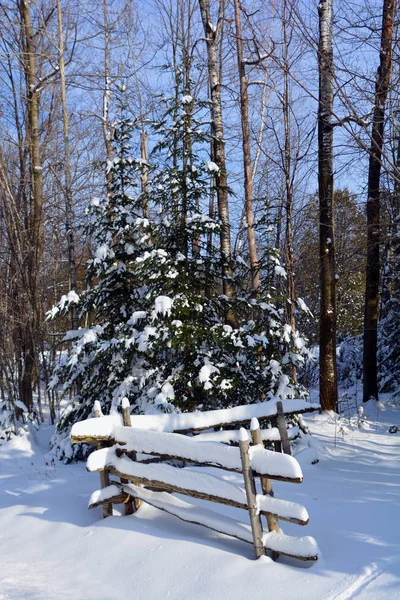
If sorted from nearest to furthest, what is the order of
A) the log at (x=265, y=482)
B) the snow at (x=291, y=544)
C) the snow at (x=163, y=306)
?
the snow at (x=291, y=544), the log at (x=265, y=482), the snow at (x=163, y=306)

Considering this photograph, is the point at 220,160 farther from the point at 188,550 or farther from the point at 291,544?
the point at 291,544

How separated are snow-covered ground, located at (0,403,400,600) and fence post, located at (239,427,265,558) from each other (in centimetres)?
14

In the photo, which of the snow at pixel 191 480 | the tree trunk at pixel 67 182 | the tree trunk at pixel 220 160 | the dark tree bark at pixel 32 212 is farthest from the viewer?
the tree trunk at pixel 67 182

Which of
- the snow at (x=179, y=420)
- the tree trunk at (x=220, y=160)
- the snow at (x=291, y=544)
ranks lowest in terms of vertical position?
the snow at (x=291, y=544)

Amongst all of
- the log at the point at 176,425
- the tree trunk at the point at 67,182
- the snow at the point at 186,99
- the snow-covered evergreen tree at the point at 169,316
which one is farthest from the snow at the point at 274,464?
the tree trunk at the point at 67,182

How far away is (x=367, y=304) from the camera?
528 inches

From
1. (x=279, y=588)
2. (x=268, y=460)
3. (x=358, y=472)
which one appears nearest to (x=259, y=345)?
(x=358, y=472)

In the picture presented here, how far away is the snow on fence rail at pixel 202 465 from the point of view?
416 centimetres

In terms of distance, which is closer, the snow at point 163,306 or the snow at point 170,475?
the snow at point 170,475

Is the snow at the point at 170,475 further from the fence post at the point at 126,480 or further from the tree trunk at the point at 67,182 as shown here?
the tree trunk at the point at 67,182

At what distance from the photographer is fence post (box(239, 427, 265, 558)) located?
420cm

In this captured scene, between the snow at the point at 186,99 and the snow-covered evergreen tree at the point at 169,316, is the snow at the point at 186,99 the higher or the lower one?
the higher one

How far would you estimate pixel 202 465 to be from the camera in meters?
5.35

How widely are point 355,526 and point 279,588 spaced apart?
4.88 feet
